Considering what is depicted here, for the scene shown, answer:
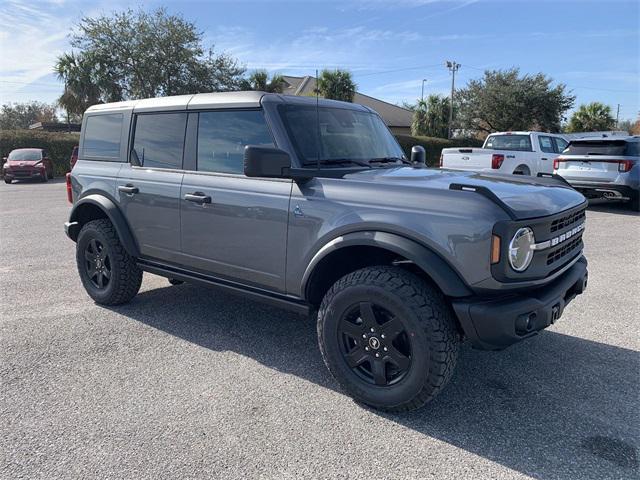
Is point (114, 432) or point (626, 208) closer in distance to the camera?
point (114, 432)

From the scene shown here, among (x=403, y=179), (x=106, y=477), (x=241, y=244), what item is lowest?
(x=106, y=477)

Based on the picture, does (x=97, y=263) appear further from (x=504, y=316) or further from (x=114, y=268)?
(x=504, y=316)

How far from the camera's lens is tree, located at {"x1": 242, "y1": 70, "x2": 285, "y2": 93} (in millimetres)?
30703

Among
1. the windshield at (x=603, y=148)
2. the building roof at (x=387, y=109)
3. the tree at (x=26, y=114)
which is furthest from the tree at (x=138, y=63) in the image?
the tree at (x=26, y=114)

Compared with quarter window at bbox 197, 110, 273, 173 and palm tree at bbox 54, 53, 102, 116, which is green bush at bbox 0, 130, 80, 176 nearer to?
palm tree at bbox 54, 53, 102, 116

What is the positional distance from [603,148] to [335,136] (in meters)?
9.89

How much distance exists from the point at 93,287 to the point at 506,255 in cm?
399

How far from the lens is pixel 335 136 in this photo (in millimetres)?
3674

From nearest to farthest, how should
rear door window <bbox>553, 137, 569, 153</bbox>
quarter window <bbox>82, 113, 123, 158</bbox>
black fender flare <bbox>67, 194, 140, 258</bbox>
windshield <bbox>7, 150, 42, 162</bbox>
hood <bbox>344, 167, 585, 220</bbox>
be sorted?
hood <bbox>344, 167, 585, 220</bbox> → black fender flare <bbox>67, 194, 140, 258</bbox> → quarter window <bbox>82, 113, 123, 158</bbox> → rear door window <bbox>553, 137, 569, 153</bbox> → windshield <bbox>7, 150, 42, 162</bbox>

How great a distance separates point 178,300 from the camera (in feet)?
16.5

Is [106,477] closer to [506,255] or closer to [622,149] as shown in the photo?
[506,255]

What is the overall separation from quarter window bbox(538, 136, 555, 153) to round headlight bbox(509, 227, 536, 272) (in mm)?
12199

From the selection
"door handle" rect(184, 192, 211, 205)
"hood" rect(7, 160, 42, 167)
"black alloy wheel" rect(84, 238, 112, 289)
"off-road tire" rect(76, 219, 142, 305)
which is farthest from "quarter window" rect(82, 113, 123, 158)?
"hood" rect(7, 160, 42, 167)

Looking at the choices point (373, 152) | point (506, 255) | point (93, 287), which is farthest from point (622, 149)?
point (93, 287)
